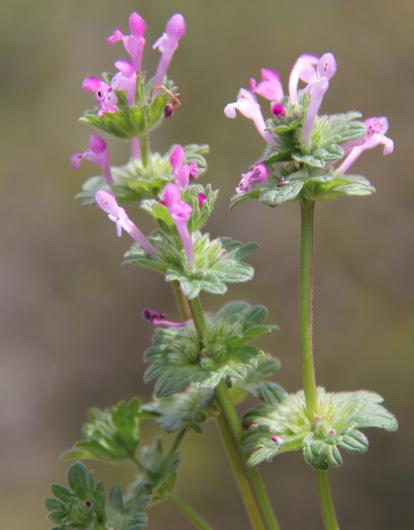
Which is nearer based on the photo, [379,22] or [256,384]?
[256,384]

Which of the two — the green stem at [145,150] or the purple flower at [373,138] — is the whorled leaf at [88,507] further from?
the purple flower at [373,138]

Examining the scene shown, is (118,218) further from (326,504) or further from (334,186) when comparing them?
(326,504)

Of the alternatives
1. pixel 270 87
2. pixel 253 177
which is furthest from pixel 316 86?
pixel 253 177

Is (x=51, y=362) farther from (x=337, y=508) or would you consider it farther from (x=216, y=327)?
(x=216, y=327)

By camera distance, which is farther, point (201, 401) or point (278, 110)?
point (201, 401)

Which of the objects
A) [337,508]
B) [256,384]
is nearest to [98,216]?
[337,508]

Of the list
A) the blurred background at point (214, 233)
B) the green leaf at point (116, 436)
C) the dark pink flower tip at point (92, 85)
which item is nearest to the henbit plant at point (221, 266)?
the dark pink flower tip at point (92, 85)

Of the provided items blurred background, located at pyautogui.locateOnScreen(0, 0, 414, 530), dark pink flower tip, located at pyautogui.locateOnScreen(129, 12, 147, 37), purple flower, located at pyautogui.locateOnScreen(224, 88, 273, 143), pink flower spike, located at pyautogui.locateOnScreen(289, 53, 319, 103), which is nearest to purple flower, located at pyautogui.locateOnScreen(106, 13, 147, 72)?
dark pink flower tip, located at pyautogui.locateOnScreen(129, 12, 147, 37)
